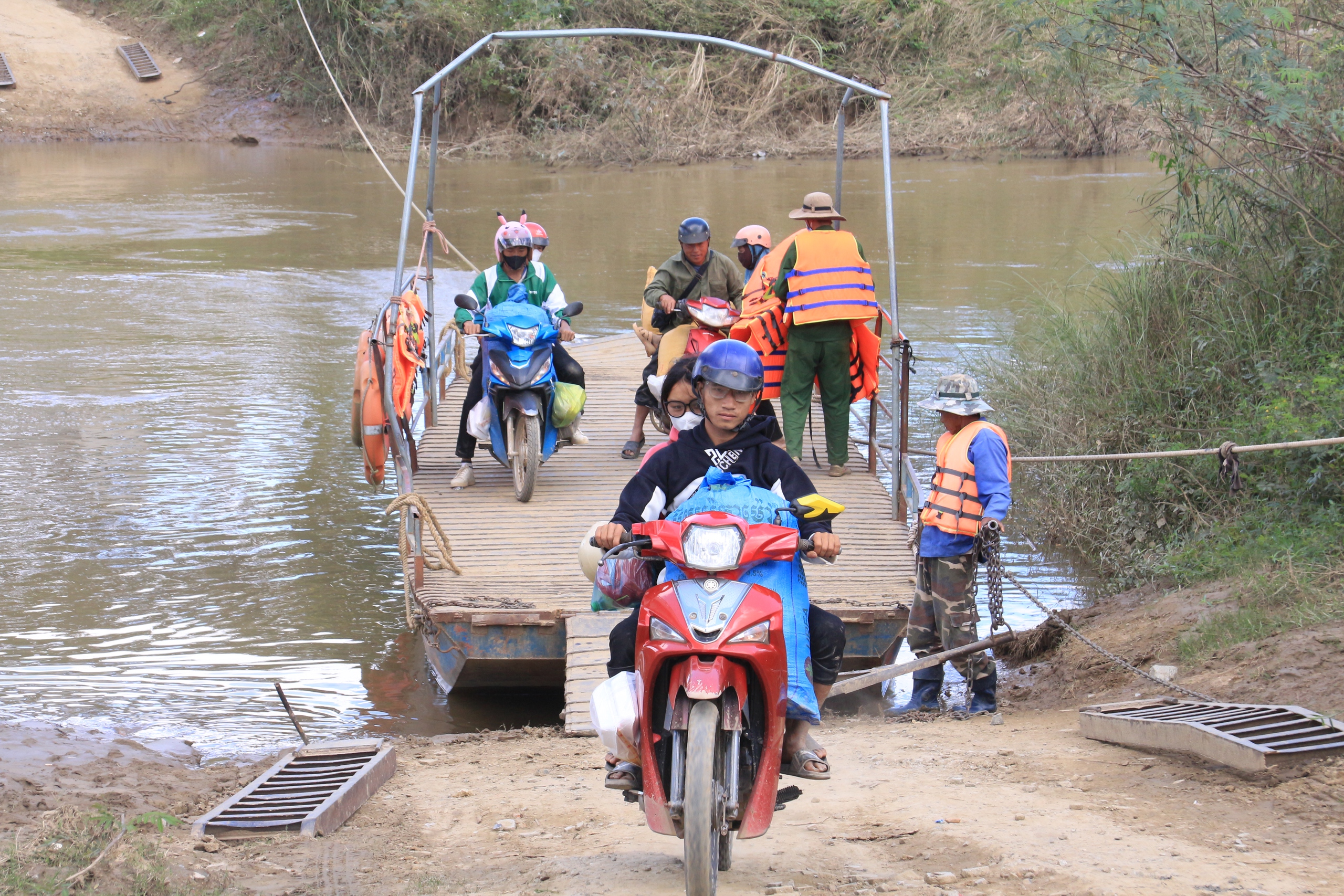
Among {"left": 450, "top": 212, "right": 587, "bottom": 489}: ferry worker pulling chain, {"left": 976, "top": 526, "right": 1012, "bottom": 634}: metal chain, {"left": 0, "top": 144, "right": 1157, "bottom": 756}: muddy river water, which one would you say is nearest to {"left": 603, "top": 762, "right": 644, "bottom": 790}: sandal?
{"left": 976, "top": 526, "right": 1012, "bottom": 634}: metal chain

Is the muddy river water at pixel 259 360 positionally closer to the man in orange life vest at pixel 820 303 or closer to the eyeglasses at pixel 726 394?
the man in orange life vest at pixel 820 303

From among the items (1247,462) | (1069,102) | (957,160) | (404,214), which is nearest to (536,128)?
(957,160)

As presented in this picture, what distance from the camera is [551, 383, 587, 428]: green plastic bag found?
841cm

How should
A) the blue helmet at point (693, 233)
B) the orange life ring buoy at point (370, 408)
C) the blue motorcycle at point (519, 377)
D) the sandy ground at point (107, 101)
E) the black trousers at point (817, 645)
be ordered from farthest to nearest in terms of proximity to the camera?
the sandy ground at point (107, 101), the blue helmet at point (693, 233), the blue motorcycle at point (519, 377), the orange life ring buoy at point (370, 408), the black trousers at point (817, 645)

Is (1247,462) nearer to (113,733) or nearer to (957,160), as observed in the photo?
(113,733)

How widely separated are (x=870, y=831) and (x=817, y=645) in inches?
27.3

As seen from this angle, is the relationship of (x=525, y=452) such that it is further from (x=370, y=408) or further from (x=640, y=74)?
(x=640, y=74)

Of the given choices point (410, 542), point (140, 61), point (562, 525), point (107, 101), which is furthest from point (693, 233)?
point (140, 61)

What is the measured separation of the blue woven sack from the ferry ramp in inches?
79.0

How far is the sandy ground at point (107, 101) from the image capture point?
3256 cm

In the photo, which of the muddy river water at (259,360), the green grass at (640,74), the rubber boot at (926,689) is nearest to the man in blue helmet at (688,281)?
the muddy river water at (259,360)

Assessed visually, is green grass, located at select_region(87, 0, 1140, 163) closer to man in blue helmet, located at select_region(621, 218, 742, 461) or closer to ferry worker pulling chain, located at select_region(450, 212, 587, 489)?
man in blue helmet, located at select_region(621, 218, 742, 461)

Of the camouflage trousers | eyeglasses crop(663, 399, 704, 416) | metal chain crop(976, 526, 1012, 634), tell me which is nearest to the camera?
metal chain crop(976, 526, 1012, 634)

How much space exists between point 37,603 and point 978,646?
5.52m
